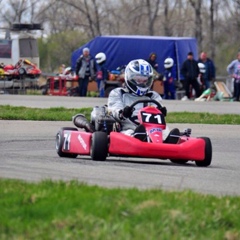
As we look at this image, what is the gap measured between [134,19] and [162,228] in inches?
1934

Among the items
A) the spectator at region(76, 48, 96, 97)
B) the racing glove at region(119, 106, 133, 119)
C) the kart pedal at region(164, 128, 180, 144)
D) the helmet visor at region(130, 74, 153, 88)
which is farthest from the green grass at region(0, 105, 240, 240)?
the spectator at region(76, 48, 96, 97)

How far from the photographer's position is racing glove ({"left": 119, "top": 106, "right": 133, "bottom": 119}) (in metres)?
11.8

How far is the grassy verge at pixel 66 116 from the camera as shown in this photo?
18453mm

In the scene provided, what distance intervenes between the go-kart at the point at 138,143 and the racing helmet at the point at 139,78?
14.3 inches

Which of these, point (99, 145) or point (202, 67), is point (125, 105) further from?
point (202, 67)

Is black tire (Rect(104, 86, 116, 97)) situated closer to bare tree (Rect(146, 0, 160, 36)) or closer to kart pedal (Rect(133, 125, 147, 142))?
kart pedal (Rect(133, 125, 147, 142))

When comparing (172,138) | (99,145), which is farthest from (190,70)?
(99,145)

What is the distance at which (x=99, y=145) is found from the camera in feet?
36.5

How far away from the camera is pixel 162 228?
260 inches

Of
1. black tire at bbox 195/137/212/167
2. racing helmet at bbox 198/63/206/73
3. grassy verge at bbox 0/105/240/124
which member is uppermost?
black tire at bbox 195/137/212/167

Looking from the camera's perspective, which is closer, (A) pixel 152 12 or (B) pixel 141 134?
(B) pixel 141 134

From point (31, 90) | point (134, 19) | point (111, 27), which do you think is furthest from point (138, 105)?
point (111, 27)

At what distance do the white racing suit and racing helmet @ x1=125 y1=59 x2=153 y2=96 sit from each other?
0.33 ft

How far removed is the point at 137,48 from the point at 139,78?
2255 centimetres
